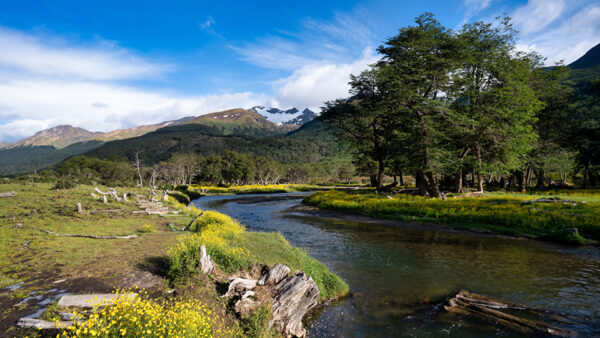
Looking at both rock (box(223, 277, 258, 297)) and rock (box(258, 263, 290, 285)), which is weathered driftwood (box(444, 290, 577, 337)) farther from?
rock (box(223, 277, 258, 297))

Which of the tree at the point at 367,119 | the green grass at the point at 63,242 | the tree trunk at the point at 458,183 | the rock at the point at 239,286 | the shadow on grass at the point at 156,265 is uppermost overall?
the tree at the point at 367,119

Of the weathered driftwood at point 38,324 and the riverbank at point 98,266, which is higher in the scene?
the weathered driftwood at point 38,324

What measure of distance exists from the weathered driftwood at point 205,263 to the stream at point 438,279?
13.5ft

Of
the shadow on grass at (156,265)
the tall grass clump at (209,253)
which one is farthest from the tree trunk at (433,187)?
the shadow on grass at (156,265)

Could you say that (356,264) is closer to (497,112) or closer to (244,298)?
(244,298)

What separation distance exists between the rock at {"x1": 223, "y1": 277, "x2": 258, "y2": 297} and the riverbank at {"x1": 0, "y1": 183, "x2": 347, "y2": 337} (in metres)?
0.35

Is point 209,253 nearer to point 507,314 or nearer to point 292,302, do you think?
point 292,302

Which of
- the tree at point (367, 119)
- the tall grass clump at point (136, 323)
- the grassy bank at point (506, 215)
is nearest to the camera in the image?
the tall grass clump at point (136, 323)

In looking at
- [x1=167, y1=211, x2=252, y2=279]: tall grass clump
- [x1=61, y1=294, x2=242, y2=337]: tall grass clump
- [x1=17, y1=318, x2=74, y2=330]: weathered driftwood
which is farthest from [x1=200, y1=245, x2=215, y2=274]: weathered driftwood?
[x1=17, y1=318, x2=74, y2=330]: weathered driftwood

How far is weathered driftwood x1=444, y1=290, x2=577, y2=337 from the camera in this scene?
27.1 feet

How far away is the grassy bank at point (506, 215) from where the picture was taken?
18906mm

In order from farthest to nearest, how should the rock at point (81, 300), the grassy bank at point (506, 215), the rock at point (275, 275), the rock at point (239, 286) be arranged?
the grassy bank at point (506, 215) < the rock at point (275, 275) < the rock at point (239, 286) < the rock at point (81, 300)

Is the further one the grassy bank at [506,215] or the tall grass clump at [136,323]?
the grassy bank at [506,215]

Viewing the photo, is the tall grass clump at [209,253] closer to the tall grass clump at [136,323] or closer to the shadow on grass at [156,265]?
the shadow on grass at [156,265]
